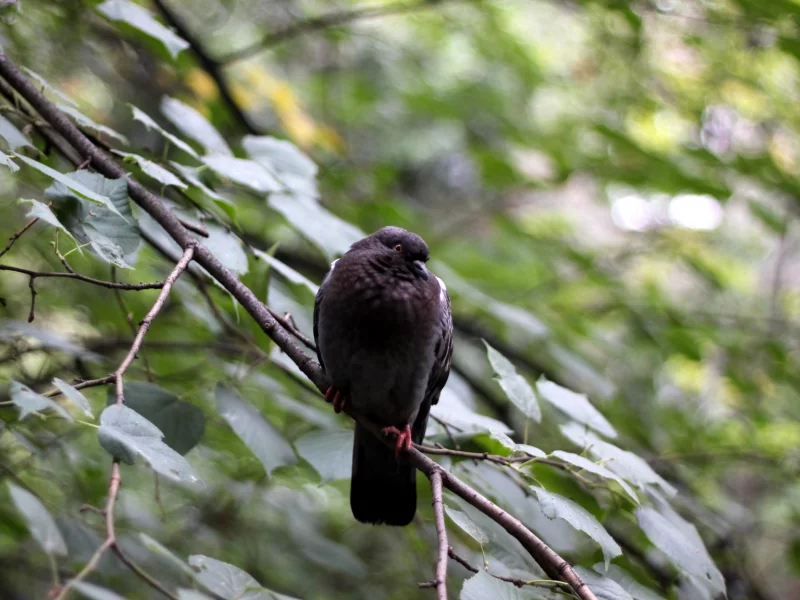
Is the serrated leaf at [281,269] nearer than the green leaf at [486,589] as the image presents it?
No

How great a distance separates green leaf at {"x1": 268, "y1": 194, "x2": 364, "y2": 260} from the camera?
2.59 meters

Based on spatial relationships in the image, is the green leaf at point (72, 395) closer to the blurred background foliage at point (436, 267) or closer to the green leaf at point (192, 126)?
the blurred background foliage at point (436, 267)

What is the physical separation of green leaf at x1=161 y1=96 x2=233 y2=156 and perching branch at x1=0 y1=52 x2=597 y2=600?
38 centimetres

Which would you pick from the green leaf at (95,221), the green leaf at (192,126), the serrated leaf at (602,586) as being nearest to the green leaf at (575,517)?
the serrated leaf at (602,586)

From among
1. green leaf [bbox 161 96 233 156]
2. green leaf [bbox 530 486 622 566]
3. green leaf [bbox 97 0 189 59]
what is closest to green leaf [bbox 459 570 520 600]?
green leaf [bbox 530 486 622 566]

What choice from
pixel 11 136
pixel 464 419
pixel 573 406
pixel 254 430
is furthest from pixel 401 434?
pixel 11 136

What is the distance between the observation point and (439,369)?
2604 mm

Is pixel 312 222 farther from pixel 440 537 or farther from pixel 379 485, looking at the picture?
pixel 440 537

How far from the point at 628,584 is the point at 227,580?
1.13 metres

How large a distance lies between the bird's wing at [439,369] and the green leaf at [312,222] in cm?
44

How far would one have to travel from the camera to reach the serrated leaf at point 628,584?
195 centimetres

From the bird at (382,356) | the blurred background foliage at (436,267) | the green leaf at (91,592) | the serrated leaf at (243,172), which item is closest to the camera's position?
the green leaf at (91,592)

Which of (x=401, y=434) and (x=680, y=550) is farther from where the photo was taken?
(x=401, y=434)

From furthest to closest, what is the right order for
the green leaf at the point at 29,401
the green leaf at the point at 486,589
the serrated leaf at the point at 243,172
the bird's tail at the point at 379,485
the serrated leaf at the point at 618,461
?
the bird's tail at the point at 379,485 → the serrated leaf at the point at 243,172 → the serrated leaf at the point at 618,461 → the green leaf at the point at 486,589 → the green leaf at the point at 29,401
